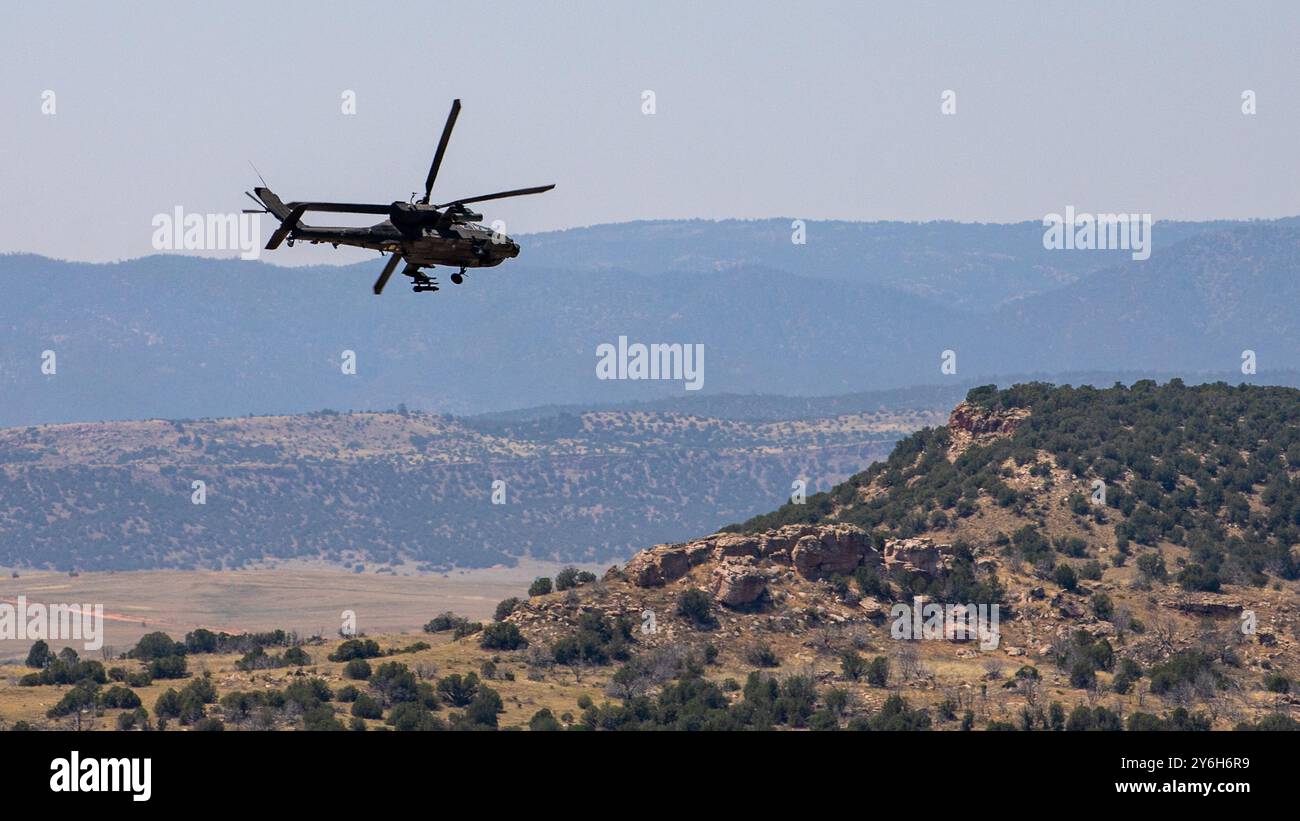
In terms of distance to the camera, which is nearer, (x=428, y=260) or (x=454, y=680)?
(x=428, y=260)

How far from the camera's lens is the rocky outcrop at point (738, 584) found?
113125 mm

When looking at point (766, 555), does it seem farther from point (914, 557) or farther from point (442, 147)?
point (442, 147)

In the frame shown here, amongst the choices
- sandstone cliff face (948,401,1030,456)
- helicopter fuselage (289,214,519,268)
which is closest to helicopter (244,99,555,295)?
helicopter fuselage (289,214,519,268)

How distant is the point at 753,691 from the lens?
9938 cm

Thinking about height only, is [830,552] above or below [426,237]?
below

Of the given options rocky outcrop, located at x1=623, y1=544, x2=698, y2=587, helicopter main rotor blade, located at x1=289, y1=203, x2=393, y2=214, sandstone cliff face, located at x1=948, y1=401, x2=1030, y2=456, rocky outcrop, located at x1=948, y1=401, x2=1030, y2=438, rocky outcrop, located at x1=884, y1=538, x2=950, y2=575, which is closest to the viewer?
helicopter main rotor blade, located at x1=289, y1=203, x2=393, y2=214

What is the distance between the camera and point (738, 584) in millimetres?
113125

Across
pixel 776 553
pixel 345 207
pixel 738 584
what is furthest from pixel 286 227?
pixel 776 553

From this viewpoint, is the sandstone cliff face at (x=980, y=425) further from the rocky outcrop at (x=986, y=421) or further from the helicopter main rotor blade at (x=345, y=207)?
the helicopter main rotor blade at (x=345, y=207)

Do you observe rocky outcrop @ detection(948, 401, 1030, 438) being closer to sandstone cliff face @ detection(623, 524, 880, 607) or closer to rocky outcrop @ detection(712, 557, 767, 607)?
sandstone cliff face @ detection(623, 524, 880, 607)

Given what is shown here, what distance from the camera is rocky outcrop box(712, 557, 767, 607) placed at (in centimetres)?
11312
